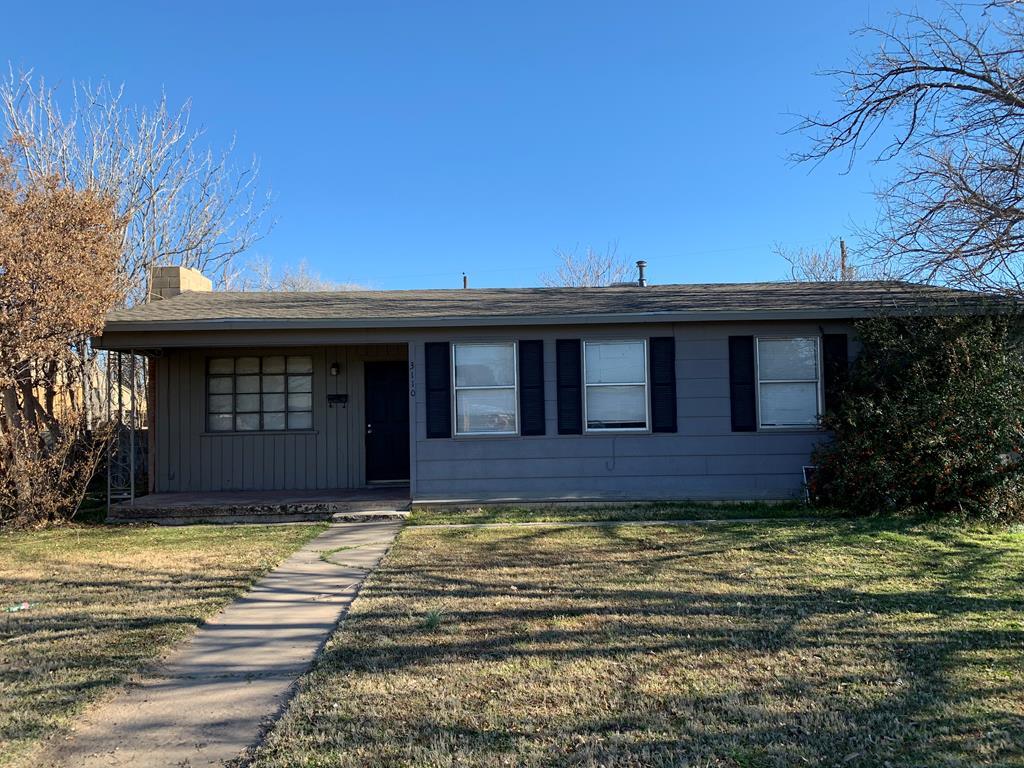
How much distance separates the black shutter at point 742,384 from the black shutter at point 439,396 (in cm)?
373

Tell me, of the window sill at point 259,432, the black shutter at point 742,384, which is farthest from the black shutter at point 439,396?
the black shutter at point 742,384

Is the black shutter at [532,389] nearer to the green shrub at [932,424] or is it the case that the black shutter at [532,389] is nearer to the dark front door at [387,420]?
the dark front door at [387,420]

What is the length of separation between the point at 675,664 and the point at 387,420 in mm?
7646

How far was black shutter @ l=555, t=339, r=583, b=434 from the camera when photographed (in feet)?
30.3

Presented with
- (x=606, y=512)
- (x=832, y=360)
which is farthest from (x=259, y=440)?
(x=832, y=360)

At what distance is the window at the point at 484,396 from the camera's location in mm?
9328

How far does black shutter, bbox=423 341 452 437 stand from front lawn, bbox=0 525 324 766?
1.98m

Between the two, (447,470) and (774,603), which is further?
(447,470)

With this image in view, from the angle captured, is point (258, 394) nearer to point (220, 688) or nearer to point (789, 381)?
Result: point (220, 688)

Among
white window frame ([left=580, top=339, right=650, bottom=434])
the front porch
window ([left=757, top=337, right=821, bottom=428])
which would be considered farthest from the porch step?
window ([left=757, top=337, right=821, bottom=428])

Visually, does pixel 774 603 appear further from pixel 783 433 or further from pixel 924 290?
pixel 924 290

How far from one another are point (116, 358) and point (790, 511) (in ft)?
33.3

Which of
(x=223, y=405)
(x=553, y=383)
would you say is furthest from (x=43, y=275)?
(x=553, y=383)

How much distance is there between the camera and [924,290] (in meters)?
9.75
